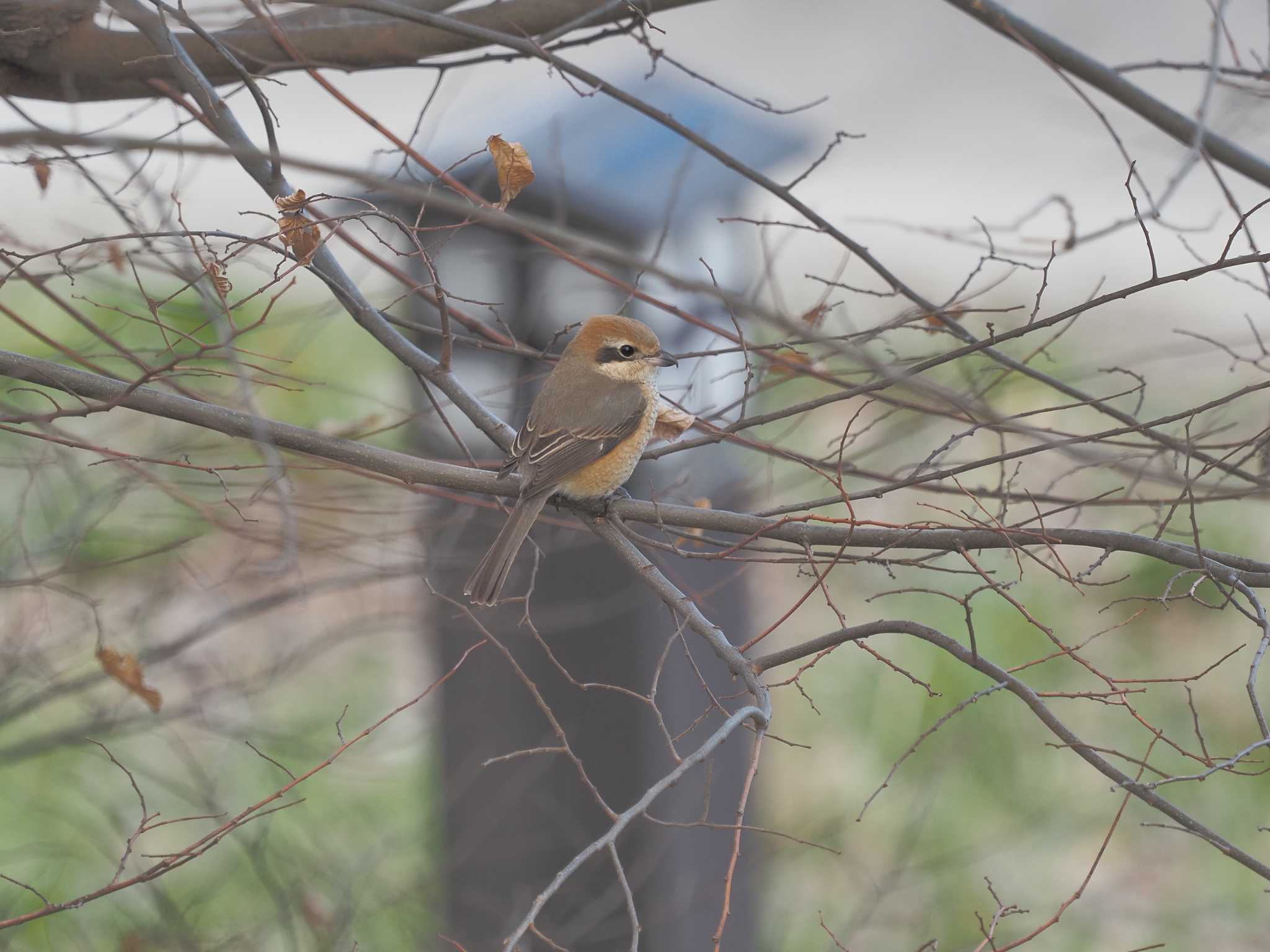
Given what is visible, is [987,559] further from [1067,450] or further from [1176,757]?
[1067,450]

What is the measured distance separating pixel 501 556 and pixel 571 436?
44cm

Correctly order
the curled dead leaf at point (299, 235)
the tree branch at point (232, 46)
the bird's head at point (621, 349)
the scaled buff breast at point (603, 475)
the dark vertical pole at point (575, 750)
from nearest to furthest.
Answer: the curled dead leaf at point (299, 235)
the tree branch at point (232, 46)
the scaled buff breast at point (603, 475)
the bird's head at point (621, 349)
the dark vertical pole at point (575, 750)

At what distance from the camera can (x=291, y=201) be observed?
7.52ft

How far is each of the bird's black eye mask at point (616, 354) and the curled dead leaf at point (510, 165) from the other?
4.07ft

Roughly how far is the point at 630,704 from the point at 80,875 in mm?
2614

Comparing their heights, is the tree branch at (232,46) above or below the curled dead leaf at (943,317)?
above

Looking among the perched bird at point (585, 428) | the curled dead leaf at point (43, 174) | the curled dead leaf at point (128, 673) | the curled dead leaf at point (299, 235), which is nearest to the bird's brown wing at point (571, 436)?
the perched bird at point (585, 428)

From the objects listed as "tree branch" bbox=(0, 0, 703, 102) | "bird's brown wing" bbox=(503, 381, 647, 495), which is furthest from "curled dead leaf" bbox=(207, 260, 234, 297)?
"bird's brown wing" bbox=(503, 381, 647, 495)

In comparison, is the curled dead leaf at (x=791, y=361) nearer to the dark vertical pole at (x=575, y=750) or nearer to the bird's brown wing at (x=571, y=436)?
the bird's brown wing at (x=571, y=436)

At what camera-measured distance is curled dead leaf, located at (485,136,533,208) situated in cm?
261

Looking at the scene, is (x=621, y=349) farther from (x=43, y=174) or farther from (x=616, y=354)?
(x=43, y=174)

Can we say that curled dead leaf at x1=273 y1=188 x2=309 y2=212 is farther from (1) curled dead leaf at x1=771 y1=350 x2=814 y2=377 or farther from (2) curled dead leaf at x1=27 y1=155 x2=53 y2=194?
(1) curled dead leaf at x1=771 y1=350 x2=814 y2=377

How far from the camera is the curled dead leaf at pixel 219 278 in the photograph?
2.14 metres

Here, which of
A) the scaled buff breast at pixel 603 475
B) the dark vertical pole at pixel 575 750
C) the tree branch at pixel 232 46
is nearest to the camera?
the tree branch at pixel 232 46
